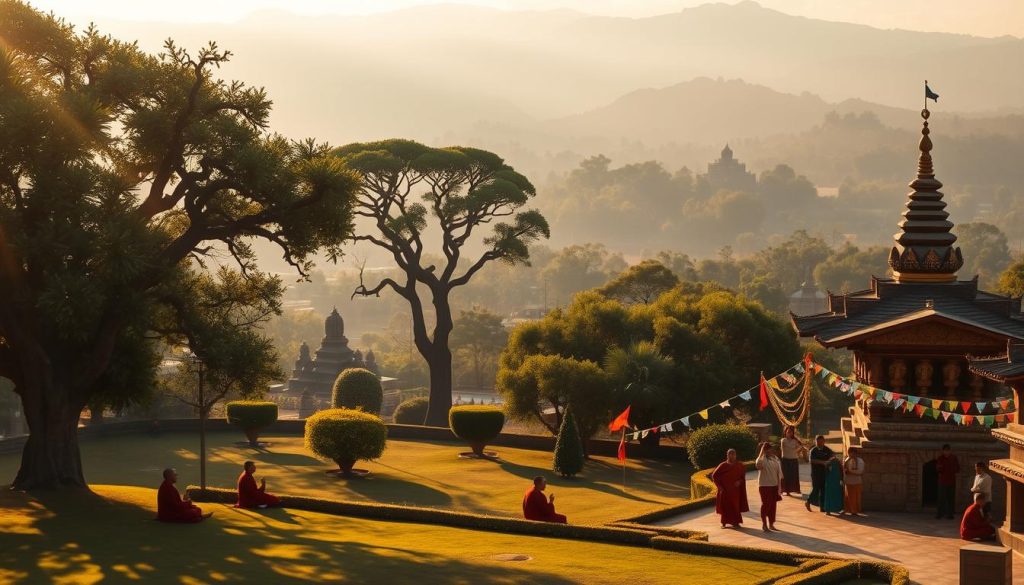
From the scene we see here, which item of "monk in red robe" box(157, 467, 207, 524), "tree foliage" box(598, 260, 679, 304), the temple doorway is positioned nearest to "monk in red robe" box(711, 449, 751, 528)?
the temple doorway

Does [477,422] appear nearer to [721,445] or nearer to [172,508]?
[721,445]

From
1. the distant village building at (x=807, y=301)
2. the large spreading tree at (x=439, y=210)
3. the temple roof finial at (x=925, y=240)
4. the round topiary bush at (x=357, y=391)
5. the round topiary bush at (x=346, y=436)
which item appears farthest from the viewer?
the distant village building at (x=807, y=301)

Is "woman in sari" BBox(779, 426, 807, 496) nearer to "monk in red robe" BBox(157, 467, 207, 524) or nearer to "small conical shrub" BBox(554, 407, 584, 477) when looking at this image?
"small conical shrub" BBox(554, 407, 584, 477)

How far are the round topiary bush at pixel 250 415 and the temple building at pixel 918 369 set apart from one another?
24.5m

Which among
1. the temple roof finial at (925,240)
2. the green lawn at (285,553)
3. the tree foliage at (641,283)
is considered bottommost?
the green lawn at (285,553)

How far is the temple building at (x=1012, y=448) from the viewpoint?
21766 millimetres

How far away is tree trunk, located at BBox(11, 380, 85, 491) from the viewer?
88.1ft

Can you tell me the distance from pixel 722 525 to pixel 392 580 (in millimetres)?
8264

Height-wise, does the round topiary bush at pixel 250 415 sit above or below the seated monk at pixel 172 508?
above

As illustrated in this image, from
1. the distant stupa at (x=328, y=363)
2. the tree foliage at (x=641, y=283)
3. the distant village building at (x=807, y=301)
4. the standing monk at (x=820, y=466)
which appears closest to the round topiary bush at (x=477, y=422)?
the standing monk at (x=820, y=466)

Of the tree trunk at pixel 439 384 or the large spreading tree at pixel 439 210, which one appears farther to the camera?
the tree trunk at pixel 439 384

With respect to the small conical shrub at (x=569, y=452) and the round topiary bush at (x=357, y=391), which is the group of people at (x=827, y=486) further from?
the round topiary bush at (x=357, y=391)

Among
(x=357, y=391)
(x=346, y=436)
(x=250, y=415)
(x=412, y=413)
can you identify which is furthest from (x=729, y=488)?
(x=412, y=413)

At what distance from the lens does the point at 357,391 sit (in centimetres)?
5531
